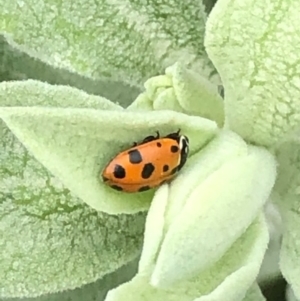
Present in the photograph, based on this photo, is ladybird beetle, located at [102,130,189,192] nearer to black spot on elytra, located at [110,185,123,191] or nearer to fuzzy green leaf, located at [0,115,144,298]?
black spot on elytra, located at [110,185,123,191]

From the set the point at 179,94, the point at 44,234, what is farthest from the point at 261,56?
the point at 44,234

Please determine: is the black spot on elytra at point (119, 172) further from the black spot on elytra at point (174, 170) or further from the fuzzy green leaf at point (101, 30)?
the fuzzy green leaf at point (101, 30)

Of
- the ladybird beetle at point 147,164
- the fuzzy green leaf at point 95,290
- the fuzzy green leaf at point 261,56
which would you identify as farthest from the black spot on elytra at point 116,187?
the fuzzy green leaf at point 95,290

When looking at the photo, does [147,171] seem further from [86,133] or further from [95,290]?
[95,290]

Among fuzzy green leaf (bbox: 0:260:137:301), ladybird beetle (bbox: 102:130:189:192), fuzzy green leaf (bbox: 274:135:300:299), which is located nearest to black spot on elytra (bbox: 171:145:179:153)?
ladybird beetle (bbox: 102:130:189:192)

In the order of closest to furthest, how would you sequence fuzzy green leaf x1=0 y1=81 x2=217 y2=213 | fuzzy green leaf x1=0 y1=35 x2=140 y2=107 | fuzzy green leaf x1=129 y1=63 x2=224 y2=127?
1. fuzzy green leaf x1=0 y1=81 x2=217 y2=213
2. fuzzy green leaf x1=129 y1=63 x2=224 y2=127
3. fuzzy green leaf x1=0 y1=35 x2=140 y2=107

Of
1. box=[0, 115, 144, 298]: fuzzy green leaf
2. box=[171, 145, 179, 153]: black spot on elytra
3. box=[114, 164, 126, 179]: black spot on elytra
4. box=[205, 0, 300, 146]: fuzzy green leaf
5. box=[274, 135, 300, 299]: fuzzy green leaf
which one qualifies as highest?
box=[205, 0, 300, 146]: fuzzy green leaf

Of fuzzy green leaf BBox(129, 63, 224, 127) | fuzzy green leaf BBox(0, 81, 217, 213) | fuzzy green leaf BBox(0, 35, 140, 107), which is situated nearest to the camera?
fuzzy green leaf BBox(0, 81, 217, 213)
